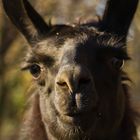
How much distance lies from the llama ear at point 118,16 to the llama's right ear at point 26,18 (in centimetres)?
68

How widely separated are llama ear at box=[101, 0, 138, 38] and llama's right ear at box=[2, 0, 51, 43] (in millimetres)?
678

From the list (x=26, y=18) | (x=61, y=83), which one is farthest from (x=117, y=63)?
(x=26, y=18)

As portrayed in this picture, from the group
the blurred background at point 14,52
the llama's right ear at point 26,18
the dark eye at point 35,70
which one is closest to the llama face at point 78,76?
the dark eye at point 35,70

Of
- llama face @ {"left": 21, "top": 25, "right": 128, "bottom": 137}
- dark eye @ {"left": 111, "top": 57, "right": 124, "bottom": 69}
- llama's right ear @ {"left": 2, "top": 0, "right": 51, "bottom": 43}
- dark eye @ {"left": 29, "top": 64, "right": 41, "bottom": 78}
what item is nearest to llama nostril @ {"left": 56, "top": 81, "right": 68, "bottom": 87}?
llama face @ {"left": 21, "top": 25, "right": 128, "bottom": 137}

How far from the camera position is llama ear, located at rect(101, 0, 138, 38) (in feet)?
26.8

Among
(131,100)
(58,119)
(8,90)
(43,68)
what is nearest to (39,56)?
(43,68)

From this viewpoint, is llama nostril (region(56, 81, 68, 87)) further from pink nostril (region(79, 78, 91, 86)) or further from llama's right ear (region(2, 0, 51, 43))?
llama's right ear (region(2, 0, 51, 43))

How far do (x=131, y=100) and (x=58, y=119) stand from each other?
1.34 metres

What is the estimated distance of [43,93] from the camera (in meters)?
7.80

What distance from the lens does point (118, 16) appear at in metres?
8.23

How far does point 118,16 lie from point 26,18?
3.39ft

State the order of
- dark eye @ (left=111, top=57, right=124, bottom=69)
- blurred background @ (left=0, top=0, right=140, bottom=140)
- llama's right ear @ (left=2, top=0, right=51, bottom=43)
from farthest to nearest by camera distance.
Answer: blurred background @ (left=0, top=0, right=140, bottom=140) < llama's right ear @ (left=2, top=0, right=51, bottom=43) < dark eye @ (left=111, top=57, right=124, bottom=69)

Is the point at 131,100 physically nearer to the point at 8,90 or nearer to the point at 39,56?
the point at 39,56

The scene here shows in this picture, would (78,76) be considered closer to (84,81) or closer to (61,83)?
(84,81)
